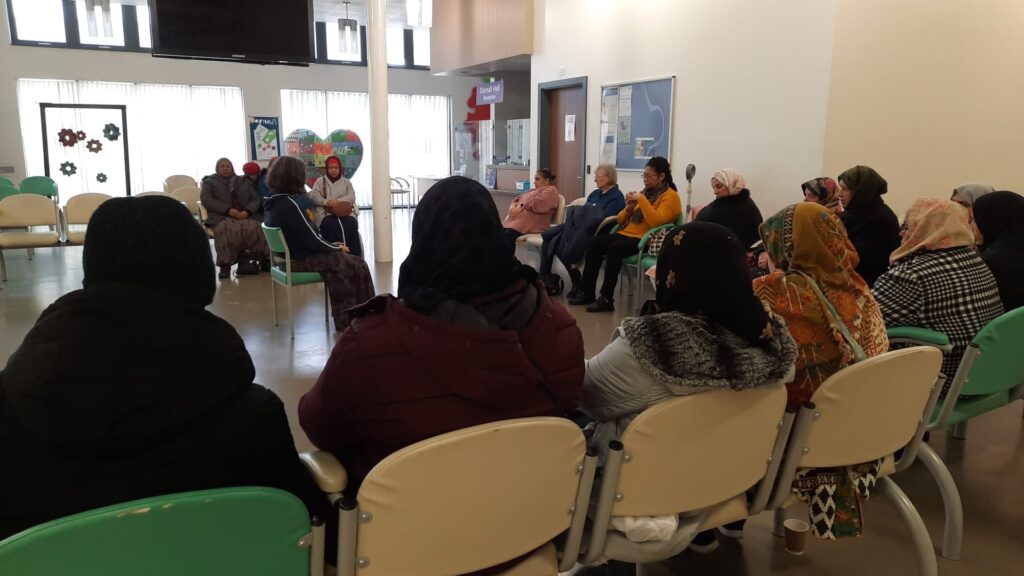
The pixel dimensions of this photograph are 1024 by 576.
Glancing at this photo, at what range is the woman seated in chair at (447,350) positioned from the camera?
1.26 meters

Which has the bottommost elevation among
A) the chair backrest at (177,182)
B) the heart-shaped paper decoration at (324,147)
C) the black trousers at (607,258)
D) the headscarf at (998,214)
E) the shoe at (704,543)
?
the shoe at (704,543)

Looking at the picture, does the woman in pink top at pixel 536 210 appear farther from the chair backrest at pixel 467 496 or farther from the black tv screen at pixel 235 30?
the chair backrest at pixel 467 496

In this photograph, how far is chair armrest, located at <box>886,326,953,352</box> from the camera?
231 cm

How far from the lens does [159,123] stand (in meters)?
11.5

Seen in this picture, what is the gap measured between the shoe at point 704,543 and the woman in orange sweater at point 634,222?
3.27 m

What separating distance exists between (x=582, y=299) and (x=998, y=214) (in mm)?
3173

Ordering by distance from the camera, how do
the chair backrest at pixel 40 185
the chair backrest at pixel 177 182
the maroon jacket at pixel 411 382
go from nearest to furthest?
the maroon jacket at pixel 411 382
the chair backrest at pixel 40 185
the chair backrest at pixel 177 182

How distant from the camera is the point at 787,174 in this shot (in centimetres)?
523

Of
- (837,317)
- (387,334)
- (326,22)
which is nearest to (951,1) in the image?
(837,317)

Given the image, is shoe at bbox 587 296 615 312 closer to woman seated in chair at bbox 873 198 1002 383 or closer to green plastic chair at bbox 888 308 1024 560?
woman seated in chair at bbox 873 198 1002 383

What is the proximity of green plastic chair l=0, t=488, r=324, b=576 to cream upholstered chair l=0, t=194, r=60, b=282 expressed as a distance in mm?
6428

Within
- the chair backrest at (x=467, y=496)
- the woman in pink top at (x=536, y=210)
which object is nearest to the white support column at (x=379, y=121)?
the woman in pink top at (x=536, y=210)

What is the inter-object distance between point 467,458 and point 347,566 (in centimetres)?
29

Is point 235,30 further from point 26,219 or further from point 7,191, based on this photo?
point 7,191
